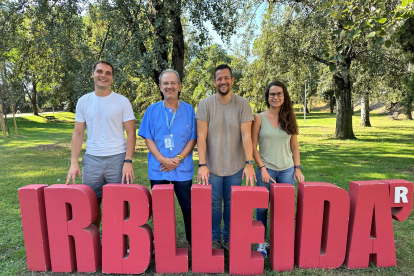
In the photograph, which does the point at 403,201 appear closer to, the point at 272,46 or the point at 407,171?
the point at 407,171

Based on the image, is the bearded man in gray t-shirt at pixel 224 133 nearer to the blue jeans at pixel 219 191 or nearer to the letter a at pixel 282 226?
the blue jeans at pixel 219 191

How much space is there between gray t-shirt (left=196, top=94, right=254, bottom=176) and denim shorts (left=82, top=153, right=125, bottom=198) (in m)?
0.99

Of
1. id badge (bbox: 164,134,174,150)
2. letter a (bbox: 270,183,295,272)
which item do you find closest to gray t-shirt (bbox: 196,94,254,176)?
id badge (bbox: 164,134,174,150)

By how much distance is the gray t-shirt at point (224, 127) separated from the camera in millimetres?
2936

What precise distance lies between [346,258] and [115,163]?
8.65 feet

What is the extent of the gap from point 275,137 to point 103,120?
1.83 metres

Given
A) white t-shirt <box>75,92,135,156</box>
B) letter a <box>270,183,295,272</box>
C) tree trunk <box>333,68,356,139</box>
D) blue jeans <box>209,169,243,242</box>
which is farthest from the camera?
tree trunk <box>333,68,356,139</box>

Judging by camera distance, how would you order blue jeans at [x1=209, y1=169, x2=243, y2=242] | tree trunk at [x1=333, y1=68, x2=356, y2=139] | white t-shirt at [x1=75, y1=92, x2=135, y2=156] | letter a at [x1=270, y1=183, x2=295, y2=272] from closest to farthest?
letter a at [x1=270, y1=183, x2=295, y2=272] → white t-shirt at [x1=75, y1=92, x2=135, y2=156] → blue jeans at [x1=209, y1=169, x2=243, y2=242] → tree trunk at [x1=333, y1=68, x2=356, y2=139]

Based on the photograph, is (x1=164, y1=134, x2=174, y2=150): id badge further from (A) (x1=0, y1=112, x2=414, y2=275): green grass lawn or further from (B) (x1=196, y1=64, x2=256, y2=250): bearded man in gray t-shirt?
(A) (x1=0, y1=112, x2=414, y2=275): green grass lawn

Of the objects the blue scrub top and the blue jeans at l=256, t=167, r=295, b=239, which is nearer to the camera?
the blue scrub top

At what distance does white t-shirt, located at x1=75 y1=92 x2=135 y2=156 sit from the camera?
2.91 metres

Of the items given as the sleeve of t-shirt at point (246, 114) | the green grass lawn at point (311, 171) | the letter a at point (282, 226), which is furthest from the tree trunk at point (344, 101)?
the letter a at point (282, 226)

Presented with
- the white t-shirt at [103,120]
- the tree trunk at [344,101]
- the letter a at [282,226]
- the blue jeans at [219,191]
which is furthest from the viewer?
the tree trunk at [344,101]

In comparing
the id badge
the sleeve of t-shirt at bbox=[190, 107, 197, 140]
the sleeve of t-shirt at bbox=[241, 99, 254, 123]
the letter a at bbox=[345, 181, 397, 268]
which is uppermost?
the sleeve of t-shirt at bbox=[241, 99, 254, 123]
